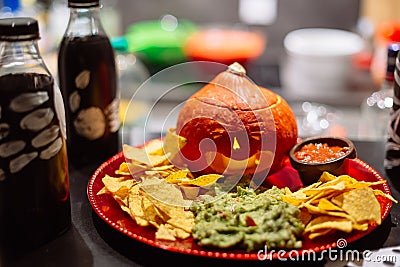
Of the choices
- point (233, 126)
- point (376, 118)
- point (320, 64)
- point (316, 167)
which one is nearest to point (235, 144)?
point (233, 126)

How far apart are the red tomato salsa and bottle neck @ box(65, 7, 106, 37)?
0.45 m

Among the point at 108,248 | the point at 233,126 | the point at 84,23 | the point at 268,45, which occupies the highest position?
the point at 84,23

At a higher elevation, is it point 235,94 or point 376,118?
point 235,94

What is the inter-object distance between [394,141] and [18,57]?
2.25ft

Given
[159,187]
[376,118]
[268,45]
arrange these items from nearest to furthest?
[159,187] → [376,118] → [268,45]

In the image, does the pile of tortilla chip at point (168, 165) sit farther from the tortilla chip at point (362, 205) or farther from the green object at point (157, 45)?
the green object at point (157, 45)

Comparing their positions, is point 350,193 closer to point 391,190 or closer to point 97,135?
point 391,190

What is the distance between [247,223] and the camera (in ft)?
2.86

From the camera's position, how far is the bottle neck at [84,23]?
1181 millimetres

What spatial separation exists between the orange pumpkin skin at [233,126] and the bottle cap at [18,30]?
316mm

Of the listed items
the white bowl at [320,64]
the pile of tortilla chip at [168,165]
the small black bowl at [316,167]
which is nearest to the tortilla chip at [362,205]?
the small black bowl at [316,167]

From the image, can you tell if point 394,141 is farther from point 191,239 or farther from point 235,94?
point 191,239

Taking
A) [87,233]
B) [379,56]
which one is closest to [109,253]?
[87,233]

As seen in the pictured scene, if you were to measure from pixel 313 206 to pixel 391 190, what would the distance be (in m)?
0.26
